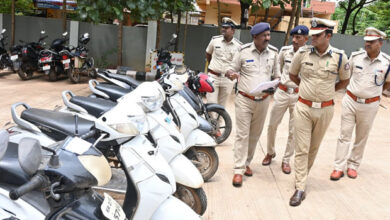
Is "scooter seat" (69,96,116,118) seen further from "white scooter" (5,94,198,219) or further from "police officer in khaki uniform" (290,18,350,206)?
"police officer in khaki uniform" (290,18,350,206)

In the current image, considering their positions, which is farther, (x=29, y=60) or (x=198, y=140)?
(x=29, y=60)

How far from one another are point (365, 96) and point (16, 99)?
636 centimetres

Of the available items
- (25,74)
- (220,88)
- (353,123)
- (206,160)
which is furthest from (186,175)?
(25,74)

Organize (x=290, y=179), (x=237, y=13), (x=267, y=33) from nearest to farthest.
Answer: (x=267, y=33)
(x=290, y=179)
(x=237, y=13)

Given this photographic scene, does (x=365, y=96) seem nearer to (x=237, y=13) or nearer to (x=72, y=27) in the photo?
(x=72, y=27)

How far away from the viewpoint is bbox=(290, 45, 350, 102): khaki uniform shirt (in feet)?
12.5

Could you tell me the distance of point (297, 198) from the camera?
13.0 feet

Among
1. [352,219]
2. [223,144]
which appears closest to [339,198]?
[352,219]

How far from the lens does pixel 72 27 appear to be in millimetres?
11742

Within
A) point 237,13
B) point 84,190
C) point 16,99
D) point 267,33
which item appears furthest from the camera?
point 237,13

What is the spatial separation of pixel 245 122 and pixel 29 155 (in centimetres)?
298

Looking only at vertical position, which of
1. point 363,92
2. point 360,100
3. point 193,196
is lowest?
point 193,196

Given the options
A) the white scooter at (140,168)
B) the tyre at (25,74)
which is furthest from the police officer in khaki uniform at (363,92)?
the tyre at (25,74)

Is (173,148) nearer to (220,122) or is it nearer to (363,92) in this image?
(220,122)
